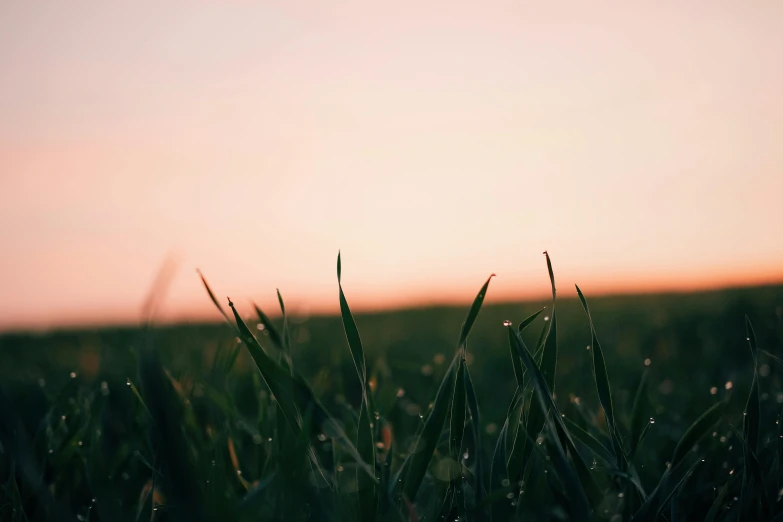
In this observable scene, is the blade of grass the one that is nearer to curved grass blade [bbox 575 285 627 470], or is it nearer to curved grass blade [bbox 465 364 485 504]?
curved grass blade [bbox 465 364 485 504]

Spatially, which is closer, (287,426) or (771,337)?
(287,426)

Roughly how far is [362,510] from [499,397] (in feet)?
4.88

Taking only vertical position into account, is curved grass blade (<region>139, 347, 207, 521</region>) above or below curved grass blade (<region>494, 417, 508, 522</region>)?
above

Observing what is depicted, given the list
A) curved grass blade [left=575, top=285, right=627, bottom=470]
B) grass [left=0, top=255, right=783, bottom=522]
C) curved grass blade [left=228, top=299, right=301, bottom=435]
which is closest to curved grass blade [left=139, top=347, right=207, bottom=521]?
grass [left=0, top=255, right=783, bottom=522]

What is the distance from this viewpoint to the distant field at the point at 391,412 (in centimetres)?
78

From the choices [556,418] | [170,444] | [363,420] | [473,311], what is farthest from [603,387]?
[170,444]

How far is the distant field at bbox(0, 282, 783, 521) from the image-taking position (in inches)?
30.6

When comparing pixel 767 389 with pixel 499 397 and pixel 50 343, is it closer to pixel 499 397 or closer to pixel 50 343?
pixel 499 397

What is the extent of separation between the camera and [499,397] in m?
2.15

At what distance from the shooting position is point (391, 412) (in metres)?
1.34

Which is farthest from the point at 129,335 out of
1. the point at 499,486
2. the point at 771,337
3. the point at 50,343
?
the point at 499,486

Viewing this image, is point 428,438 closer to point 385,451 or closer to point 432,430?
point 432,430

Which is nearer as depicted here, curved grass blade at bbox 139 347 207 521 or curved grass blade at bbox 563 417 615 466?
curved grass blade at bbox 139 347 207 521

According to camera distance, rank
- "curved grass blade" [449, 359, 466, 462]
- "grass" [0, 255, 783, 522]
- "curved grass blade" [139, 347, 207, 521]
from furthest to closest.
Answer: "curved grass blade" [449, 359, 466, 462], "grass" [0, 255, 783, 522], "curved grass blade" [139, 347, 207, 521]
